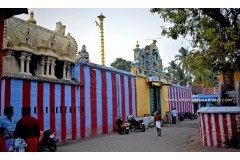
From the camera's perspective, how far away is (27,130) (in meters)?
5.88

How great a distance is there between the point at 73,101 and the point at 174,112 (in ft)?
42.0

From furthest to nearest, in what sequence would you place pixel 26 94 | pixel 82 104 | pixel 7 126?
pixel 82 104 < pixel 26 94 < pixel 7 126

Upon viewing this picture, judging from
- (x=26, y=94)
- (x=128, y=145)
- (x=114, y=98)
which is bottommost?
(x=128, y=145)

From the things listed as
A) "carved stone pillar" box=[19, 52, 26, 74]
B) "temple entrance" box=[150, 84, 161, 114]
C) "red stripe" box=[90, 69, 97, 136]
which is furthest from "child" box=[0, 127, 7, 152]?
"temple entrance" box=[150, 84, 161, 114]

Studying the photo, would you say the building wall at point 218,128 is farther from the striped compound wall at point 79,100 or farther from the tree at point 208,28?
the striped compound wall at point 79,100

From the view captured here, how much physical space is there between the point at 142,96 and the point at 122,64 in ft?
91.3

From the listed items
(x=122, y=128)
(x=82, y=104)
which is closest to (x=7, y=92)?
(x=82, y=104)

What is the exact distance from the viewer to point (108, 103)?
50.9ft

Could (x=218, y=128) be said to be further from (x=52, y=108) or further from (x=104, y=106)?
(x=104, y=106)

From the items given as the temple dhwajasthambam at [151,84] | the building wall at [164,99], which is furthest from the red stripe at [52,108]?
the building wall at [164,99]

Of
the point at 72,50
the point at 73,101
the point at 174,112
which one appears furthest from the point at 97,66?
the point at 174,112

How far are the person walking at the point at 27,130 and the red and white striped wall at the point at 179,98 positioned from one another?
67.2 ft

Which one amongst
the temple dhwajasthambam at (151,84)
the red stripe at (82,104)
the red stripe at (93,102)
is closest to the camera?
the red stripe at (82,104)

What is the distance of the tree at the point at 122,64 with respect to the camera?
47188 millimetres
